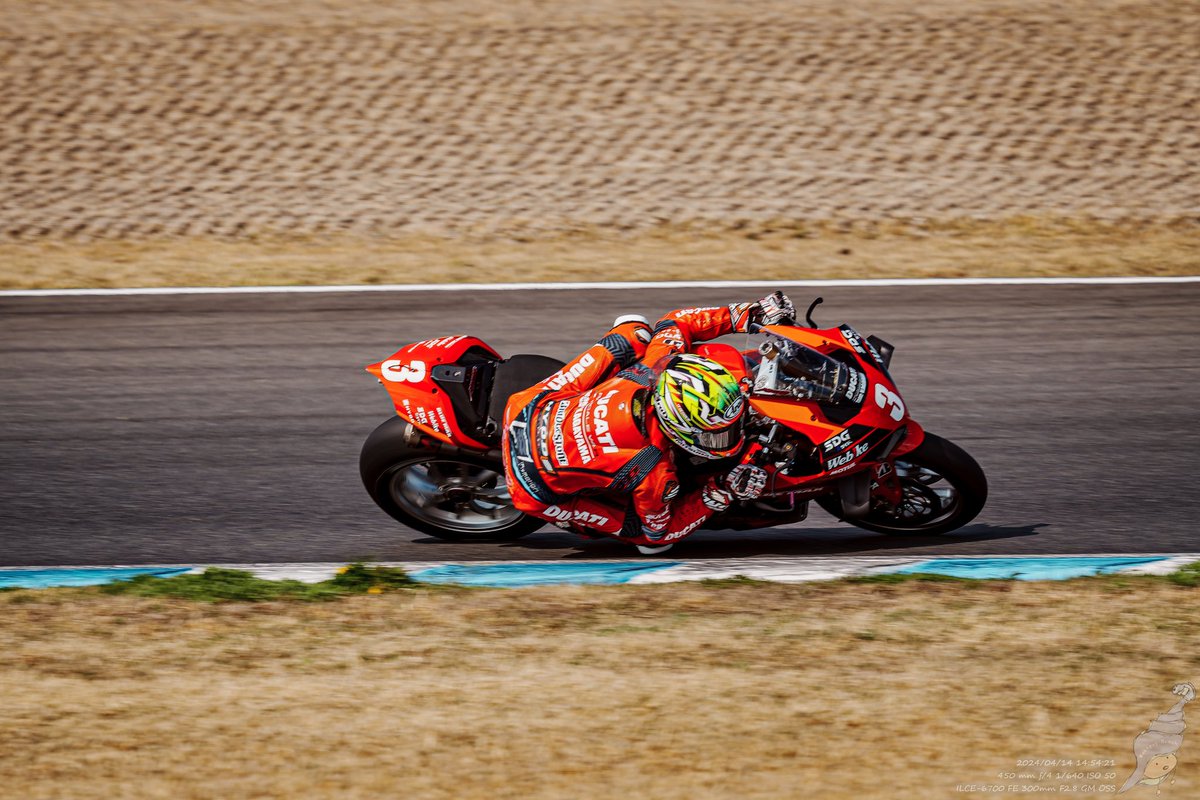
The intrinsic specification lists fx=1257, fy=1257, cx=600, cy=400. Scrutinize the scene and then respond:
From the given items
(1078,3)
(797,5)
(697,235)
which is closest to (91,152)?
(697,235)

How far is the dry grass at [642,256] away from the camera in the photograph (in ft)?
37.4

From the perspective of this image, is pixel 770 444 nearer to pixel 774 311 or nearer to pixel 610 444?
pixel 774 311

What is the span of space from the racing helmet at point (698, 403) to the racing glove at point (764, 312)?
42cm

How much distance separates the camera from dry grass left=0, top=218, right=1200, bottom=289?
37.4 ft

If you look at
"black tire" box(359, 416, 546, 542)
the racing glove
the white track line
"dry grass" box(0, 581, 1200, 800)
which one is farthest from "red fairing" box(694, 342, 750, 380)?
the white track line

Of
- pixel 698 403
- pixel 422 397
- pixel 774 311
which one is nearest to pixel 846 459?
pixel 774 311

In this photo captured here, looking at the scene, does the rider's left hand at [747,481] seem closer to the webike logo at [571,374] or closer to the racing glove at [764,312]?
the racing glove at [764,312]

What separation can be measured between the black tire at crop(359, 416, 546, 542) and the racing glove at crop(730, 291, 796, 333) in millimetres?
1470

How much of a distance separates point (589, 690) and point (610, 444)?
1.22 metres

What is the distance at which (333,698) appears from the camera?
5.41 metres

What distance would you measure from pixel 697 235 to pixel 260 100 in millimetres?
6167

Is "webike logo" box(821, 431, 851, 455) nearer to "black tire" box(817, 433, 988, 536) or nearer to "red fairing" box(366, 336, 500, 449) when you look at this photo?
"black tire" box(817, 433, 988, 536)

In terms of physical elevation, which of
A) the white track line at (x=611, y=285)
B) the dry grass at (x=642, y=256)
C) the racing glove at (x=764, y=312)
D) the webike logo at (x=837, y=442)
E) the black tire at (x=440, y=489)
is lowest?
the black tire at (x=440, y=489)

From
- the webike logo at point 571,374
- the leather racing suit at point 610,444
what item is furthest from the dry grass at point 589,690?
the webike logo at point 571,374
